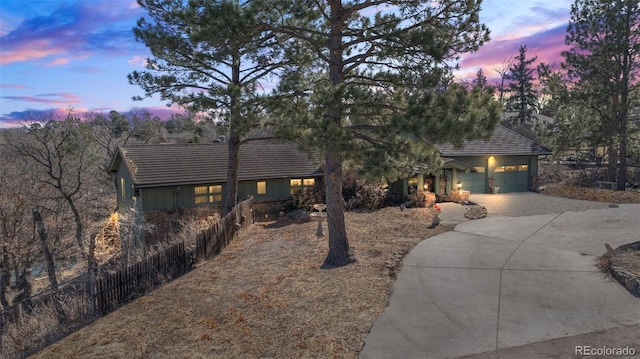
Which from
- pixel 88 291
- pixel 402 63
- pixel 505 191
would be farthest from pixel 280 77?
pixel 505 191

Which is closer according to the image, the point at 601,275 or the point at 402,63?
the point at 601,275

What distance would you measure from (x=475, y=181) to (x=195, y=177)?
16.6 m

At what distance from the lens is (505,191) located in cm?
2372

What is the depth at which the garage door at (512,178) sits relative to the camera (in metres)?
23.6

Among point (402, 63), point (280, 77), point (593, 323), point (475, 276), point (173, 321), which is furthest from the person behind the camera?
point (280, 77)

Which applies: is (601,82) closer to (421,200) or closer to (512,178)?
(512,178)

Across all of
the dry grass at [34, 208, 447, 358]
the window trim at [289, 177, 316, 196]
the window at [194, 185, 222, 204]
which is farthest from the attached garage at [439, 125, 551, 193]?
the window at [194, 185, 222, 204]

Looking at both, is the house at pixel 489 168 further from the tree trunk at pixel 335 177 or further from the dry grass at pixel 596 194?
the tree trunk at pixel 335 177

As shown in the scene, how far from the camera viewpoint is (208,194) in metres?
19.2

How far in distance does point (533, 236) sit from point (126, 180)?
1916cm

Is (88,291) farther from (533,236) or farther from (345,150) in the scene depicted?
(533,236)

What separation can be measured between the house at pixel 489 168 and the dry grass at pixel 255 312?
34.6 feet

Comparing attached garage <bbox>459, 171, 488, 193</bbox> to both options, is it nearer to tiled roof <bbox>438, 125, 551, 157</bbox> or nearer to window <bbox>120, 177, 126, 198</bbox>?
tiled roof <bbox>438, 125, 551, 157</bbox>

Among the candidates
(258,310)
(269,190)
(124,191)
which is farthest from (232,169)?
(258,310)
